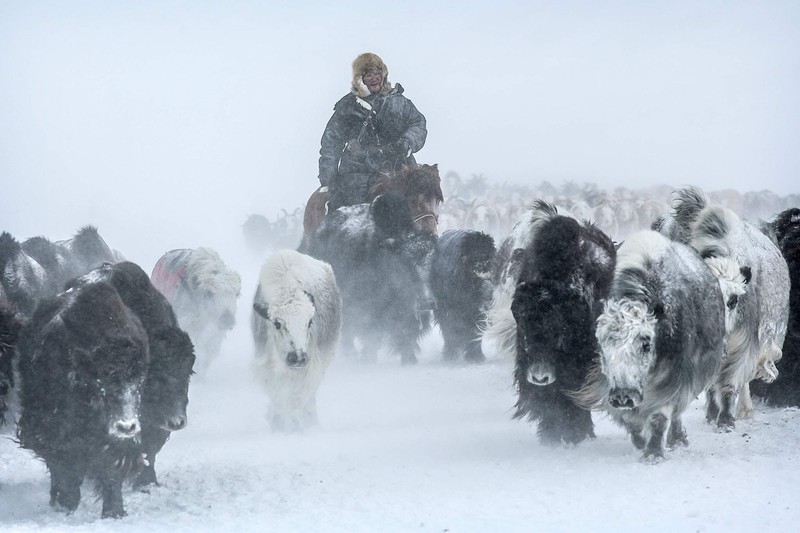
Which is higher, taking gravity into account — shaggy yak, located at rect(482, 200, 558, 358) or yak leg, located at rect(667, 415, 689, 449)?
shaggy yak, located at rect(482, 200, 558, 358)

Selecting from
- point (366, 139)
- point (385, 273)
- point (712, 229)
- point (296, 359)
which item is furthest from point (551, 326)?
point (366, 139)

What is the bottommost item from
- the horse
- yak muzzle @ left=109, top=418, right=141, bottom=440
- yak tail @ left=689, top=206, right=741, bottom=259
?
yak muzzle @ left=109, top=418, right=141, bottom=440

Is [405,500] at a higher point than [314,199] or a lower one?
lower

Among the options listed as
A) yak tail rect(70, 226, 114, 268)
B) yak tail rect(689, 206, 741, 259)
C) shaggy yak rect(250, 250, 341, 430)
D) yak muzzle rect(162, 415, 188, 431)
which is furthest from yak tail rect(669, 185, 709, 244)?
yak tail rect(70, 226, 114, 268)

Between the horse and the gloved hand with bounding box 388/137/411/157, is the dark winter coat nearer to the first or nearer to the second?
the gloved hand with bounding box 388/137/411/157

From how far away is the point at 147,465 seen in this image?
784 cm

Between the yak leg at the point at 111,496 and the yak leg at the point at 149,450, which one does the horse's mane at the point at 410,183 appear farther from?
the yak leg at the point at 111,496

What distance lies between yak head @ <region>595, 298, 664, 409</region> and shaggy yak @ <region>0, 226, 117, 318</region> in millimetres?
4563

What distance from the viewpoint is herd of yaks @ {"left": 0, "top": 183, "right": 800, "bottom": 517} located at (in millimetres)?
7004

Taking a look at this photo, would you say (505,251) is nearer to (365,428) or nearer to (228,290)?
(365,428)

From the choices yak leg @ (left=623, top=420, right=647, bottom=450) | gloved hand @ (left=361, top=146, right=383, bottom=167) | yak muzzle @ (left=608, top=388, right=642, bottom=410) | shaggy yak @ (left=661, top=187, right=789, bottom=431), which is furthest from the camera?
gloved hand @ (left=361, top=146, right=383, bottom=167)

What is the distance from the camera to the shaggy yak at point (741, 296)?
9.17 meters

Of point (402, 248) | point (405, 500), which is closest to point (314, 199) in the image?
point (402, 248)

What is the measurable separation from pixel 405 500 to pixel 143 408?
1.96 metres
